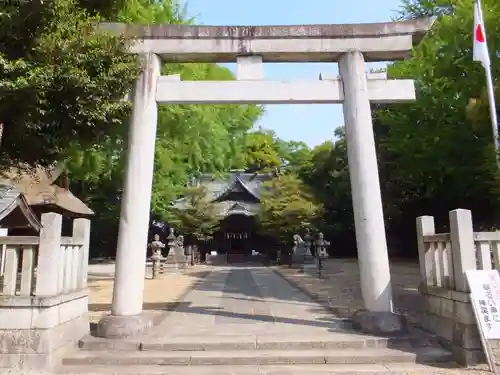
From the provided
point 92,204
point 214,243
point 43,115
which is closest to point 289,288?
point 43,115

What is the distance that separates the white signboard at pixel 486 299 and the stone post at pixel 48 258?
5.28m

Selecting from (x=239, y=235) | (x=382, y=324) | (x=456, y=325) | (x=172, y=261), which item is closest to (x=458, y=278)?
(x=456, y=325)

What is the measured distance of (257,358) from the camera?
18.4 ft

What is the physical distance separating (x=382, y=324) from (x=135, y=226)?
4.04m

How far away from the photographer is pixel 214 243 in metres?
36.5

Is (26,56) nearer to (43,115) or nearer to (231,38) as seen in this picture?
(43,115)

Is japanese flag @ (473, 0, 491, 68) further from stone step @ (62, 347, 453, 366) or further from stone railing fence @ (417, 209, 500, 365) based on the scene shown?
stone step @ (62, 347, 453, 366)

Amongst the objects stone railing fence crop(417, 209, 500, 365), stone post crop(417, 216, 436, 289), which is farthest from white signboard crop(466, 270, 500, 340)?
stone post crop(417, 216, 436, 289)

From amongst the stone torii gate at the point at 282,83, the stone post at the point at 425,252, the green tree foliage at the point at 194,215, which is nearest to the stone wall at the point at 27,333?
the stone torii gate at the point at 282,83

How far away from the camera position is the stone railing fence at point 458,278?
541cm

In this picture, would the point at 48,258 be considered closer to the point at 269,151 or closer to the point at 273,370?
the point at 273,370

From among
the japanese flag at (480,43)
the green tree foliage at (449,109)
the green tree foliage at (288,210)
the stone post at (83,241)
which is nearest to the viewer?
the stone post at (83,241)

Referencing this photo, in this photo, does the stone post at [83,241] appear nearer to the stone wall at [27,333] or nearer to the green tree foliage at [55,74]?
the stone wall at [27,333]

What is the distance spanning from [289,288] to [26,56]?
9.82 metres
